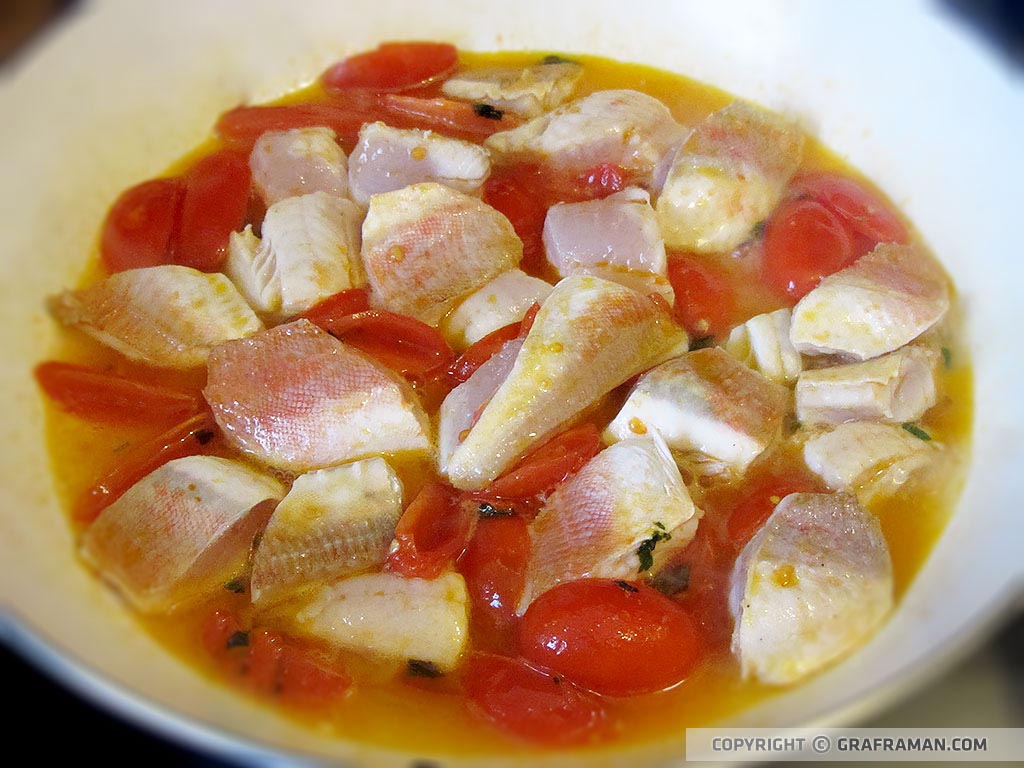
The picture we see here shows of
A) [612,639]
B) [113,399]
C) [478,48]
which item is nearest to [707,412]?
[612,639]

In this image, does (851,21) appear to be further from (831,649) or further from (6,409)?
(6,409)

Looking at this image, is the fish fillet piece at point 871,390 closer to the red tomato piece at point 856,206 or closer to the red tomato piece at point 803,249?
the red tomato piece at point 803,249

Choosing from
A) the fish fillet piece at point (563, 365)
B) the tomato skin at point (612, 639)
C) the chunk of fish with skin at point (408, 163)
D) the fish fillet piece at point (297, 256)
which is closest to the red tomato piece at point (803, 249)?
the fish fillet piece at point (563, 365)

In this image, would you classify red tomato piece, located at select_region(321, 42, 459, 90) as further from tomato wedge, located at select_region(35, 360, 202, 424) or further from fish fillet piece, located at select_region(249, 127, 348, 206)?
tomato wedge, located at select_region(35, 360, 202, 424)

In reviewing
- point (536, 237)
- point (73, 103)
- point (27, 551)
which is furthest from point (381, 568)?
point (73, 103)

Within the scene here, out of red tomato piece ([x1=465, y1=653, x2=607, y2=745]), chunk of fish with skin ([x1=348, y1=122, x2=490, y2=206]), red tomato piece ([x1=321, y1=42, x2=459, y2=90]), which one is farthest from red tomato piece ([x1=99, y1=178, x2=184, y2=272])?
red tomato piece ([x1=465, y1=653, x2=607, y2=745])

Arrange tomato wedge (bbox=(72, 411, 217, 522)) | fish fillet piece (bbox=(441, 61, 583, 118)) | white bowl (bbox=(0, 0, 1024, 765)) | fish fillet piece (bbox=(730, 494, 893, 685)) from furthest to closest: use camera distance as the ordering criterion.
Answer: fish fillet piece (bbox=(441, 61, 583, 118))
tomato wedge (bbox=(72, 411, 217, 522))
fish fillet piece (bbox=(730, 494, 893, 685))
white bowl (bbox=(0, 0, 1024, 765))
